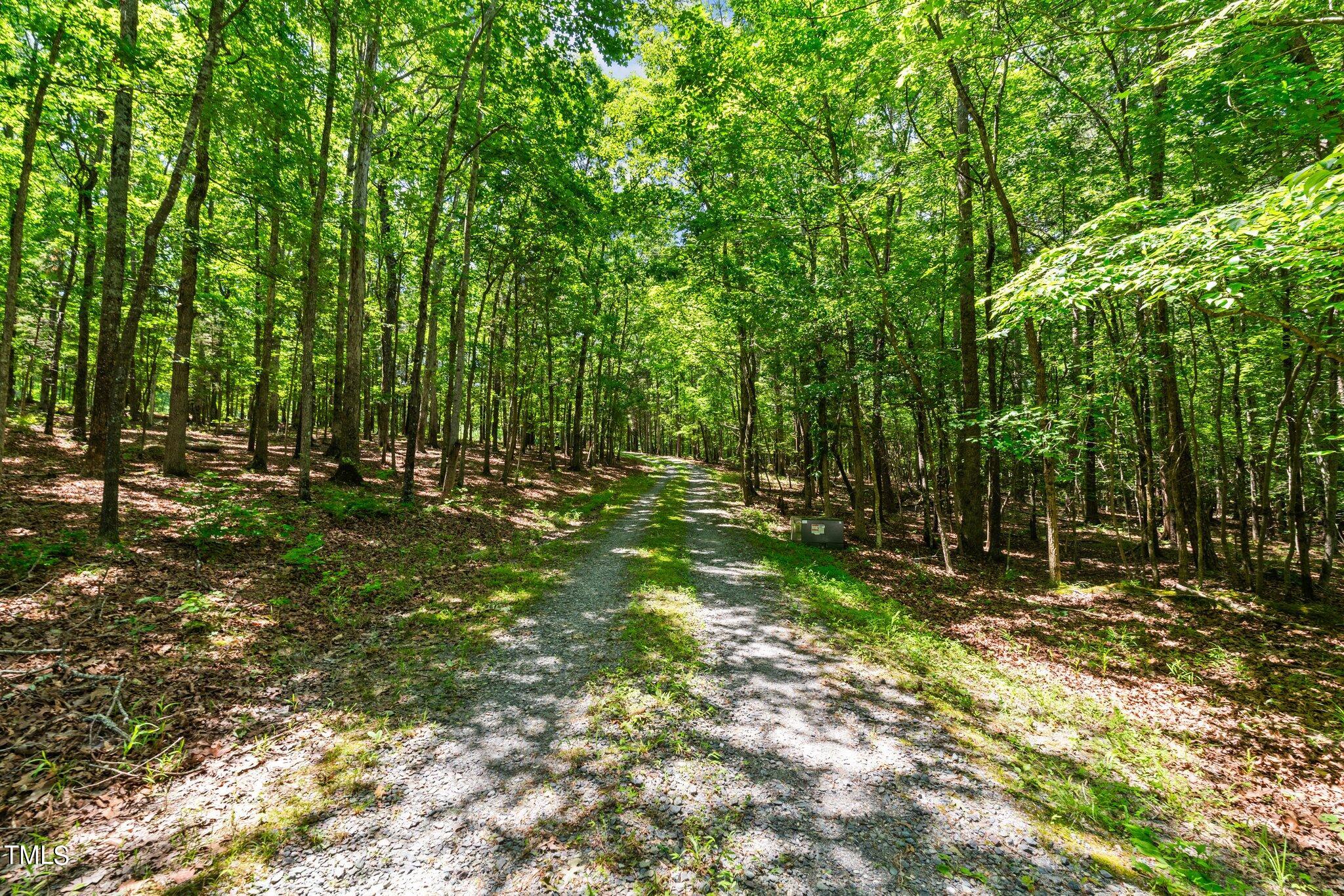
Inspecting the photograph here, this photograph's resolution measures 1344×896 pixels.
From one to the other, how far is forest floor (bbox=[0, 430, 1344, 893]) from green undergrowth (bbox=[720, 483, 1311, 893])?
35 mm

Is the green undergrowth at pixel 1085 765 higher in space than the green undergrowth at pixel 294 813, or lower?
lower

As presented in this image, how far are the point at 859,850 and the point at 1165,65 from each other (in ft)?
30.7

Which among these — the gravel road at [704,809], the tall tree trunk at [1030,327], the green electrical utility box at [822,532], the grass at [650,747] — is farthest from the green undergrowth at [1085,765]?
the green electrical utility box at [822,532]

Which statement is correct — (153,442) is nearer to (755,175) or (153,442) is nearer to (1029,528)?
(755,175)

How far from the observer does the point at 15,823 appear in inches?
115

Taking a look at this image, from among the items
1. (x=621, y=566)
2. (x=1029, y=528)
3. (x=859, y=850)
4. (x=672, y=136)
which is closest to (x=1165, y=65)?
(x=859, y=850)

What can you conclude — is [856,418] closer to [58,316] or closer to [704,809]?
[704,809]

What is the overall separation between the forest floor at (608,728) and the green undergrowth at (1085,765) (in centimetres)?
4

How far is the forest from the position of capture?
3484mm

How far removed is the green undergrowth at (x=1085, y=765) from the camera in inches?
132

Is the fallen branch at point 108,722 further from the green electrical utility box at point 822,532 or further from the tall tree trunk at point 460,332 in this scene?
the green electrical utility box at point 822,532

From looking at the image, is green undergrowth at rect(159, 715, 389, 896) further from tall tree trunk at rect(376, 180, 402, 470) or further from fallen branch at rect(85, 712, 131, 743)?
tall tree trunk at rect(376, 180, 402, 470)

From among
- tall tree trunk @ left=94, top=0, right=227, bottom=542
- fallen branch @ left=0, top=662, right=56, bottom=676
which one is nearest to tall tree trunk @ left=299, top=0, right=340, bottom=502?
tall tree trunk @ left=94, top=0, right=227, bottom=542

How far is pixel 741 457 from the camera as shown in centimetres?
2114
